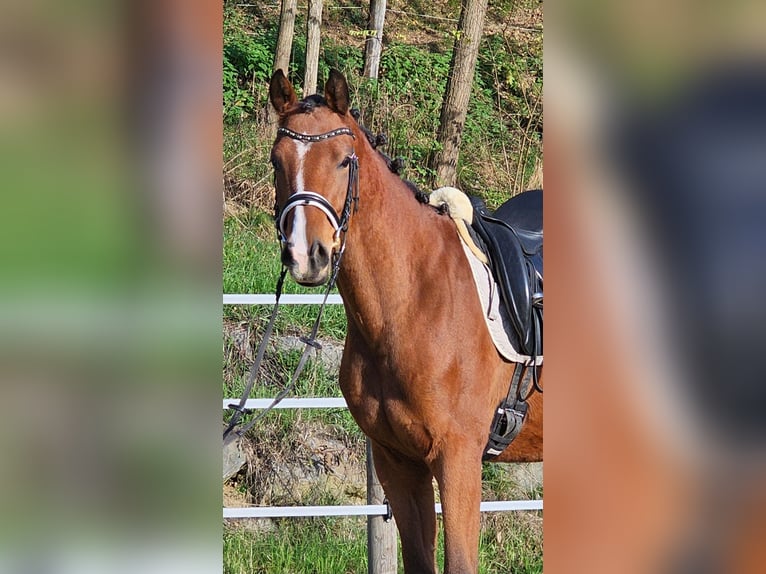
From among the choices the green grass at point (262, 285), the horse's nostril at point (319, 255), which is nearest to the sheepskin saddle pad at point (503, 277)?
the horse's nostril at point (319, 255)

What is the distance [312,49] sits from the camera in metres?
8.22

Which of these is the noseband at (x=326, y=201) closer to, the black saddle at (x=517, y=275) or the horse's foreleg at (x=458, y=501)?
the black saddle at (x=517, y=275)

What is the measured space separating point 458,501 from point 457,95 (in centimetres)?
643

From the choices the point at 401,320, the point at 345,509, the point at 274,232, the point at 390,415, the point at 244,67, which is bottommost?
the point at 345,509

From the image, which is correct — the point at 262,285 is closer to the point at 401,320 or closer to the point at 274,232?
the point at 274,232

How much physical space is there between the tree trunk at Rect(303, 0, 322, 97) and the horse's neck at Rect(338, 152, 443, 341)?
18.5ft

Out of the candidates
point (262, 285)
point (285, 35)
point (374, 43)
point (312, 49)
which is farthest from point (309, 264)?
point (374, 43)

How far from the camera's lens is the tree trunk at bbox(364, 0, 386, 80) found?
28.8 feet
